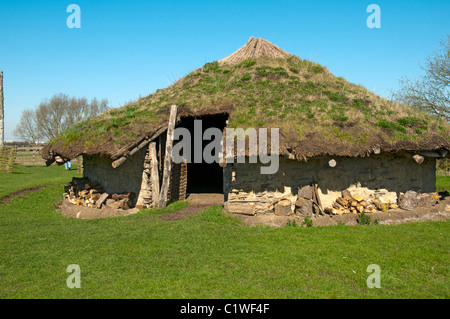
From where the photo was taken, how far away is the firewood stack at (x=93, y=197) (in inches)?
447

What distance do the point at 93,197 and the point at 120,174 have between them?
1.26 meters

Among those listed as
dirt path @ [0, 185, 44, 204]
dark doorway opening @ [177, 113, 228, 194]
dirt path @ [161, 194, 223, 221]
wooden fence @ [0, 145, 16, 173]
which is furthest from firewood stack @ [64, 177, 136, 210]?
wooden fence @ [0, 145, 16, 173]

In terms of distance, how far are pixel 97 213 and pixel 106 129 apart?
117 inches

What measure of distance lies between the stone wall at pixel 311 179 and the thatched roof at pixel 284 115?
59 centimetres

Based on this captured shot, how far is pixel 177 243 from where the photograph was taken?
775cm

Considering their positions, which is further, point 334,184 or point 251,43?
point 251,43

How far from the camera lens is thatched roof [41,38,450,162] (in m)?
10.4

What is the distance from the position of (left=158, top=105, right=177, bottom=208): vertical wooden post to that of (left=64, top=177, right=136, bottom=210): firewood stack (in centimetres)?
106

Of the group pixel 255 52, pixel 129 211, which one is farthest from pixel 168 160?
pixel 255 52

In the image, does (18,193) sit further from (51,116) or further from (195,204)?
(51,116)

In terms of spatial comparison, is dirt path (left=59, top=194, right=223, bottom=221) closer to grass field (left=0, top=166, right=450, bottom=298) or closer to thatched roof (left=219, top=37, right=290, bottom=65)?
grass field (left=0, top=166, right=450, bottom=298)

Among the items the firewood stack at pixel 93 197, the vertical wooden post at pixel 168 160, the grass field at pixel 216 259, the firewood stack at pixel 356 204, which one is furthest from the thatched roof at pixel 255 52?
the grass field at pixel 216 259

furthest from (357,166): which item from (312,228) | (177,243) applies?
(177,243)
